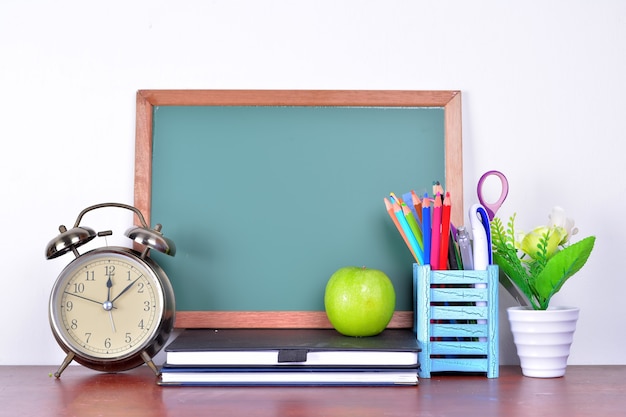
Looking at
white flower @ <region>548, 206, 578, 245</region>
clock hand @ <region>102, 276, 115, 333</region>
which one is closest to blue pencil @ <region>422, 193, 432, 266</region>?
white flower @ <region>548, 206, 578, 245</region>

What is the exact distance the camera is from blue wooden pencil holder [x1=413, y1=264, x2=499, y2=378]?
3.84 feet

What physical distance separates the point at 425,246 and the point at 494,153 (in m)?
0.27

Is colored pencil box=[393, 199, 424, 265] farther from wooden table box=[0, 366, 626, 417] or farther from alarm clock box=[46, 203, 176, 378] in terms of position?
alarm clock box=[46, 203, 176, 378]

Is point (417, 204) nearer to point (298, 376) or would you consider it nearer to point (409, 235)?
point (409, 235)

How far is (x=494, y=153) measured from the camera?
1355 millimetres

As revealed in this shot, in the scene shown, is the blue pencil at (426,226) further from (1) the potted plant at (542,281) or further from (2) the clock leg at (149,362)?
(2) the clock leg at (149,362)

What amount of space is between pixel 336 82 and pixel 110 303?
0.57 m

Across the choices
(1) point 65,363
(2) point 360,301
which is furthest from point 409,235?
(1) point 65,363

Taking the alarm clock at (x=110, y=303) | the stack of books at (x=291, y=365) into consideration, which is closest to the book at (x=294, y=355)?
the stack of books at (x=291, y=365)

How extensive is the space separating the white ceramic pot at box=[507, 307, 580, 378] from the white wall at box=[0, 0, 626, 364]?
147 millimetres

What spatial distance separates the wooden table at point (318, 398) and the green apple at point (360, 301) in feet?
0.45

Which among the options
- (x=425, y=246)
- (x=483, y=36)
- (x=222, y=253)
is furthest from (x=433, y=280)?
(x=483, y=36)

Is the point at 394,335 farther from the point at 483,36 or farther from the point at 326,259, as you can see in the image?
the point at 483,36

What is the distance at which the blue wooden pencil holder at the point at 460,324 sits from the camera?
1.17 meters
